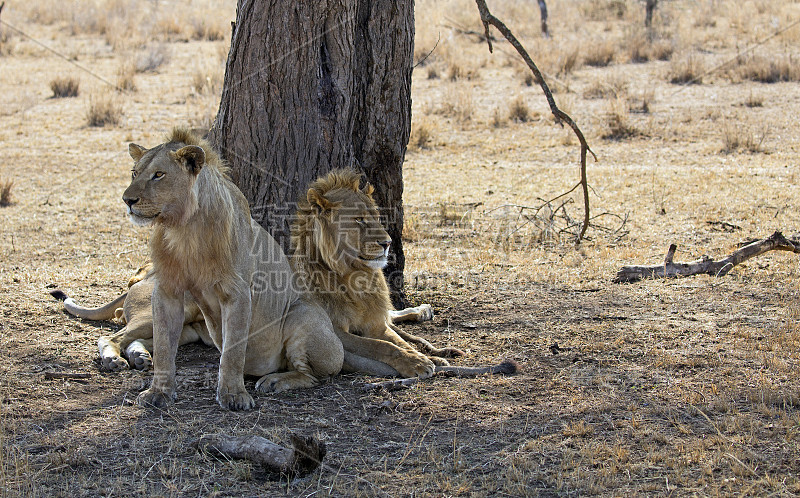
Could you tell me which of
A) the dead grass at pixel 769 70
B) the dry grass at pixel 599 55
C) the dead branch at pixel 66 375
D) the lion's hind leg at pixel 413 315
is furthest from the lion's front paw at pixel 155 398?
the dry grass at pixel 599 55

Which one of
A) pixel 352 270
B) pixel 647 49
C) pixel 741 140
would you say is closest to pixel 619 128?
pixel 741 140

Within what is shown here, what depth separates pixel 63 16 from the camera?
87.1 ft

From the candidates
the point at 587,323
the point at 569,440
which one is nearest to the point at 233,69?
the point at 587,323

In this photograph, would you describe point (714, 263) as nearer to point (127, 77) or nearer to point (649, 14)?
point (127, 77)

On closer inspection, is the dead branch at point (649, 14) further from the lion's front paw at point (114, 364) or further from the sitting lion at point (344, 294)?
the lion's front paw at point (114, 364)

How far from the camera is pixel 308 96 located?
641cm

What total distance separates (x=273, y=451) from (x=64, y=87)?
48.8ft

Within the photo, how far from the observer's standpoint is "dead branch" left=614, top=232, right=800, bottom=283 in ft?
24.2

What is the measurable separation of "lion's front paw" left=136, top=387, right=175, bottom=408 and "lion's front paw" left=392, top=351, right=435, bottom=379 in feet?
4.94

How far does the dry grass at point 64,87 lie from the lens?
16.8m

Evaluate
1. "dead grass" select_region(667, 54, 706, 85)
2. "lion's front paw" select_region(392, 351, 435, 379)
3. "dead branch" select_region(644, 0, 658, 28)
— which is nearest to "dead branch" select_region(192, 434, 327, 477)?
"lion's front paw" select_region(392, 351, 435, 379)

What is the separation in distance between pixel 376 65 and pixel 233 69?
1160mm

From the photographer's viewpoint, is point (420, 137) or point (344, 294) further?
point (420, 137)

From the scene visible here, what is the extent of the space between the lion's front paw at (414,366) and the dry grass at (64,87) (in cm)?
1375
